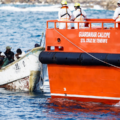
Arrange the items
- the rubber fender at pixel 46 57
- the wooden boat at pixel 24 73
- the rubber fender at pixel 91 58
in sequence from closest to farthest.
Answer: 1. the rubber fender at pixel 91 58
2. the rubber fender at pixel 46 57
3. the wooden boat at pixel 24 73

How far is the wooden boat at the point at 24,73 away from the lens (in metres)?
12.0

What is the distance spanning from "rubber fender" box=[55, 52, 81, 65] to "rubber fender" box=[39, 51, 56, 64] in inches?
6.4

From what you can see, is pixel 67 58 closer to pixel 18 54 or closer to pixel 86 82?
pixel 86 82

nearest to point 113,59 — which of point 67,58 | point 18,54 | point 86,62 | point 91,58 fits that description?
point 91,58

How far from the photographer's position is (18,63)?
40.0 feet

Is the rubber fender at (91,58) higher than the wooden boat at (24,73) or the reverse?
higher

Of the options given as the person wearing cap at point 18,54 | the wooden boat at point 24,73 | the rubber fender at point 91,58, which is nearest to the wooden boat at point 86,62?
the rubber fender at point 91,58

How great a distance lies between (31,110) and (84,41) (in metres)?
2.72

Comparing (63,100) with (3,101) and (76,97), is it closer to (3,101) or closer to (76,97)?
(76,97)

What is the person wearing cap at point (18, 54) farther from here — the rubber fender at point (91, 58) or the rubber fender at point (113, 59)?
the rubber fender at point (113, 59)

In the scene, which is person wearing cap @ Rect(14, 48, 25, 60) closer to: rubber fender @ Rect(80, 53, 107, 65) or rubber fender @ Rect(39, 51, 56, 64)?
rubber fender @ Rect(39, 51, 56, 64)

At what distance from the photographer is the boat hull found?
10.5 m

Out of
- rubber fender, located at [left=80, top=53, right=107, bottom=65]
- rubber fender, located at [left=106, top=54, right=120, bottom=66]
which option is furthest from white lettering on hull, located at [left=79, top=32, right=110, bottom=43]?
rubber fender, located at [left=106, top=54, right=120, bottom=66]

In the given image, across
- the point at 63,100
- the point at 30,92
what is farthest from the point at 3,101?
the point at 63,100
